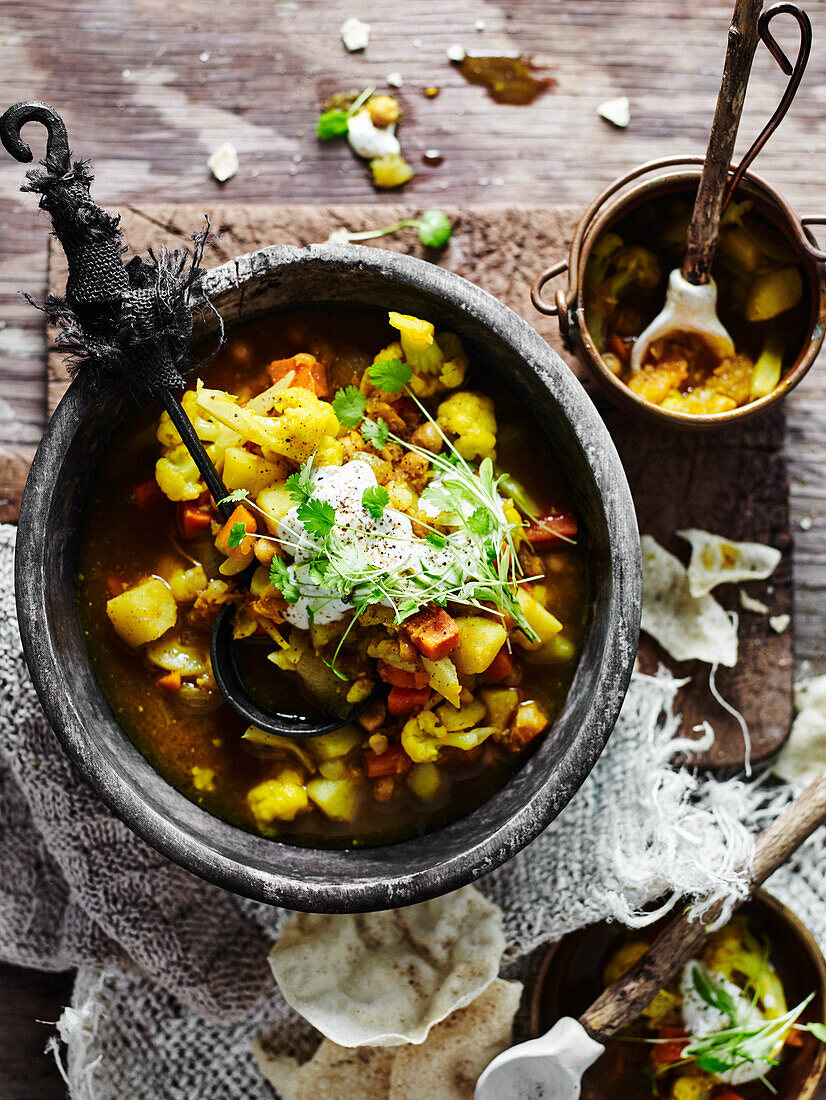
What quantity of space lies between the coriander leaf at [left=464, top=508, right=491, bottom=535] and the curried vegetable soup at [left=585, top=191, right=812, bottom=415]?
0.66 metres

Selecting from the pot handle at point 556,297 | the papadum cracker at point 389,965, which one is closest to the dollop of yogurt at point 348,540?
the pot handle at point 556,297

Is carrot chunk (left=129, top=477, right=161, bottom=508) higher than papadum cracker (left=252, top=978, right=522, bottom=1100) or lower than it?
higher

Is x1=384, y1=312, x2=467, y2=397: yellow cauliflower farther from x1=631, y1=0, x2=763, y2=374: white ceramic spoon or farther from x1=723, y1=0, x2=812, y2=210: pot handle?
x1=723, y1=0, x2=812, y2=210: pot handle

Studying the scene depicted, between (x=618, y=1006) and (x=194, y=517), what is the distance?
168cm

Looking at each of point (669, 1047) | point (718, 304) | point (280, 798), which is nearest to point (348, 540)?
point (280, 798)

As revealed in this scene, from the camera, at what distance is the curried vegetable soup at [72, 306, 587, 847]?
85.7 inches

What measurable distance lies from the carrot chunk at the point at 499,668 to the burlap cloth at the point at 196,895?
0.49 m

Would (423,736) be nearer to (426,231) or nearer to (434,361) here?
(434,361)

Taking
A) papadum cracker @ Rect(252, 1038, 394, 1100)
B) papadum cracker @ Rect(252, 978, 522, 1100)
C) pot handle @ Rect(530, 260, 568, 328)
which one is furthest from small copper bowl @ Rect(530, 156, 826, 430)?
papadum cracker @ Rect(252, 1038, 394, 1100)

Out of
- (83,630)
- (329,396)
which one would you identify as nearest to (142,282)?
(329,396)

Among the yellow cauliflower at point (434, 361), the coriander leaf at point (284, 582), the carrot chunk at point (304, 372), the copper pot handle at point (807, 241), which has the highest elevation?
the copper pot handle at point (807, 241)

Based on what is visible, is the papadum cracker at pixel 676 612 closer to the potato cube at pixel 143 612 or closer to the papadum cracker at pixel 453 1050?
the papadum cracker at pixel 453 1050

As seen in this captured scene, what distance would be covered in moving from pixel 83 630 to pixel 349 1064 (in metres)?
1.41

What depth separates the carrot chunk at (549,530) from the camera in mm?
2381
